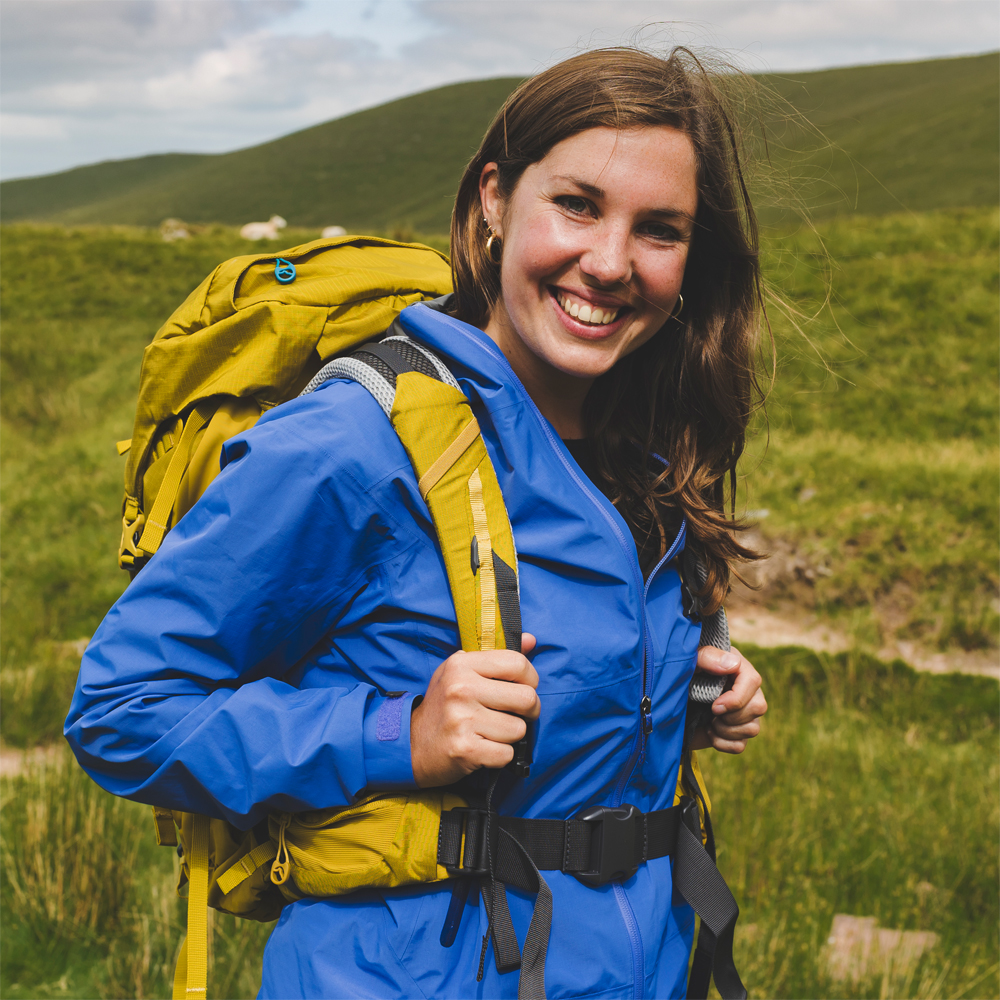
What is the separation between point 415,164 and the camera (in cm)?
5781

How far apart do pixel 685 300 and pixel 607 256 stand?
1.64 ft

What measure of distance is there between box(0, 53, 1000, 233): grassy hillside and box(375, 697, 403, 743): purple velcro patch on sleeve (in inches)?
1534

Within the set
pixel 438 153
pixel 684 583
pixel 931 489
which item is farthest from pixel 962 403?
pixel 438 153

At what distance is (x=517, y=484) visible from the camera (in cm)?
143

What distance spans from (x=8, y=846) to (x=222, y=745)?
10.3 feet

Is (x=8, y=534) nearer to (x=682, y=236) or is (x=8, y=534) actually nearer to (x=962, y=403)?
(x=682, y=236)

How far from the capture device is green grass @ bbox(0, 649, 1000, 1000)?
10.6ft

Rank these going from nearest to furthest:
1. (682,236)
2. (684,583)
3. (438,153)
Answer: (682,236), (684,583), (438,153)

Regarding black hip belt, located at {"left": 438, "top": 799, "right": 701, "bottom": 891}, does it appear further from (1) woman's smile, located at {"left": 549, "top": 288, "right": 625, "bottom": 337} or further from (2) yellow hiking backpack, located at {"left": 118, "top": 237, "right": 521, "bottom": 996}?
(1) woman's smile, located at {"left": 549, "top": 288, "right": 625, "bottom": 337}

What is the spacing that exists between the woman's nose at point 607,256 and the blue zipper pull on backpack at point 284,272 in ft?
2.09

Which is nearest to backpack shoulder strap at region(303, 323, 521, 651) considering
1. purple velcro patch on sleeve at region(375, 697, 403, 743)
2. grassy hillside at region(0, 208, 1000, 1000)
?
purple velcro patch on sleeve at region(375, 697, 403, 743)

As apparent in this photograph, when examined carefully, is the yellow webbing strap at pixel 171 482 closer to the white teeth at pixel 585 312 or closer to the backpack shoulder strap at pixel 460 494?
the backpack shoulder strap at pixel 460 494

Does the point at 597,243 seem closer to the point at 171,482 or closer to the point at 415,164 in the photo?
the point at 171,482

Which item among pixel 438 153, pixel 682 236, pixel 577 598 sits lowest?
pixel 577 598
